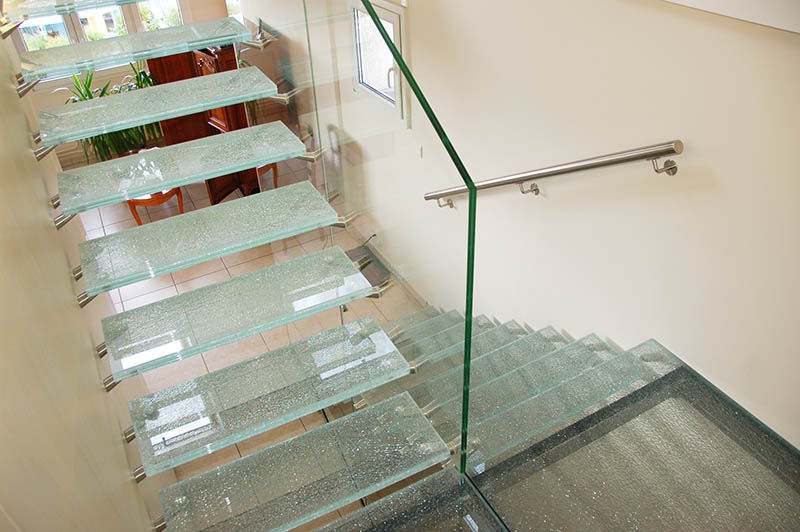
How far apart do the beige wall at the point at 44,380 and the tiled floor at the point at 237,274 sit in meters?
0.84

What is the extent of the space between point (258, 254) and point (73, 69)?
3.54 metres

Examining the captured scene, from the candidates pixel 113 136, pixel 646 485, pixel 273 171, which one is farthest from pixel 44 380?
pixel 113 136

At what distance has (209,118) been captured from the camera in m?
5.81

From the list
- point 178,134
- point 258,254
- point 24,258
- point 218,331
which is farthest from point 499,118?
point 178,134

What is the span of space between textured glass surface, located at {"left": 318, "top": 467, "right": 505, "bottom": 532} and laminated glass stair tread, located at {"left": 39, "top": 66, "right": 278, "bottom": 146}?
1.41 meters

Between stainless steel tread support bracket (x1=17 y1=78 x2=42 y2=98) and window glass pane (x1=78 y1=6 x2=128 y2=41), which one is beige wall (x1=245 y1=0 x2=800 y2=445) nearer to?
stainless steel tread support bracket (x1=17 y1=78 x2=42 y2=98)

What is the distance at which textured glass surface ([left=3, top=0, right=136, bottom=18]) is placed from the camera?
6.43 ft

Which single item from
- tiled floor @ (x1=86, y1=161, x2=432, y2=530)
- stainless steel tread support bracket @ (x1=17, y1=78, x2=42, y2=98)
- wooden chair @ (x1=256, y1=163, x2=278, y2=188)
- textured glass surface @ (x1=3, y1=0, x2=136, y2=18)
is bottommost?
tiled floor @ (x1=86, y1=161, x2=432, y2=530)

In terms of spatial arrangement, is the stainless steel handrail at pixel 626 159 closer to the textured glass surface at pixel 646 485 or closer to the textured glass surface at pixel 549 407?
the textured glass surface at pixel 549 407

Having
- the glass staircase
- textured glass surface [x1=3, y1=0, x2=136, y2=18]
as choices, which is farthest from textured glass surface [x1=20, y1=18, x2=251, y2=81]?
textured glass surface [x1=3, y1=0, x2=136, y2=18]

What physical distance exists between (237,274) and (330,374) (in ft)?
10.6

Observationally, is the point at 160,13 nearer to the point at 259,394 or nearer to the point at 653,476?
the point at 259,394

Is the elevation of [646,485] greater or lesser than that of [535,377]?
greater

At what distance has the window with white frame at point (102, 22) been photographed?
649cm
